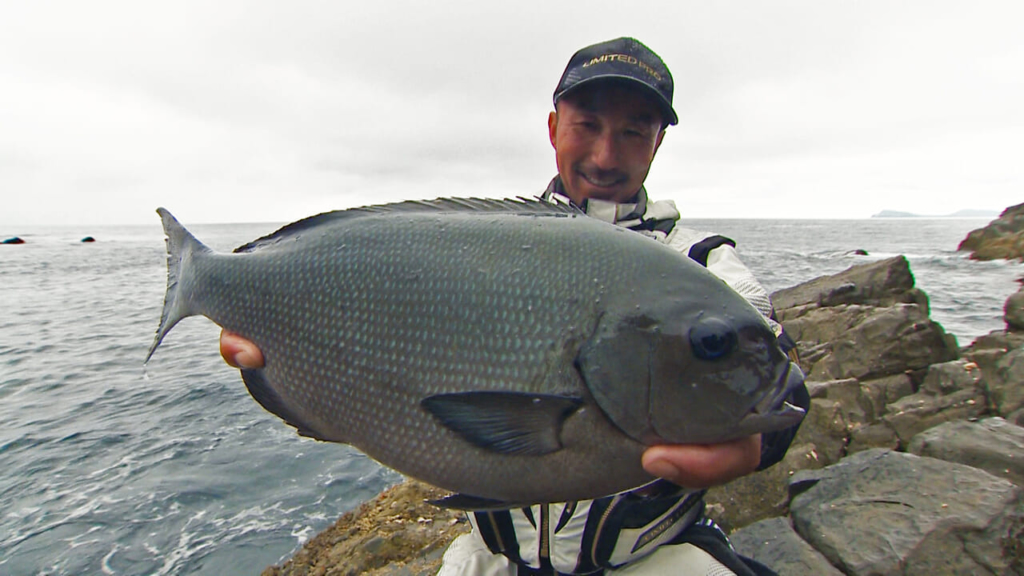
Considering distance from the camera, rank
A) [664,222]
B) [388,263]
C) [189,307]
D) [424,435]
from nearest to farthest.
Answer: [424,435] < [388,263] < [189,307] < [664,222]

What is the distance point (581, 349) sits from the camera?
1.53m

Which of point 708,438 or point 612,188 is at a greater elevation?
point 612,188

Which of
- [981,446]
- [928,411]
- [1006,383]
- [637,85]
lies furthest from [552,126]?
[1006,383]

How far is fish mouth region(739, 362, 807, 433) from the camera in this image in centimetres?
148

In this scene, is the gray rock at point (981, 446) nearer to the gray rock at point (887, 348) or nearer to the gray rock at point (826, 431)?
the gray rock at point (826, 431)

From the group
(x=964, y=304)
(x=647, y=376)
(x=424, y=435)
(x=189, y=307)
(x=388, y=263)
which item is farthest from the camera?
(x=964, y=304)

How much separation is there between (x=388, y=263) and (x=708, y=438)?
1.14 m

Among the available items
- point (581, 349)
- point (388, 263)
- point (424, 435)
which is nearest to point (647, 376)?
point (581, 349)

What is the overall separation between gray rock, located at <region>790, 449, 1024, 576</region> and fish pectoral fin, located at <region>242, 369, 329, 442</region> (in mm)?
3580

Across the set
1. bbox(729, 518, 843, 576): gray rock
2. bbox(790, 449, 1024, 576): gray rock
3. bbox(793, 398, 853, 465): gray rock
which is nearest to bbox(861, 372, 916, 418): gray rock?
bbox(793, 398, 853, 465): gray rock

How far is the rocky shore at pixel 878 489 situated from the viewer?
3.46 metres

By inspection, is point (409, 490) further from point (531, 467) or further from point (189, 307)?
point (531, 467)

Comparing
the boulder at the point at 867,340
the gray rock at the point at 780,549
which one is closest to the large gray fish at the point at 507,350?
the gray rock at the point at 780,549

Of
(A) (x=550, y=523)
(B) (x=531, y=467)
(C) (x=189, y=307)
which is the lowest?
(A) (x=550, y=523)
